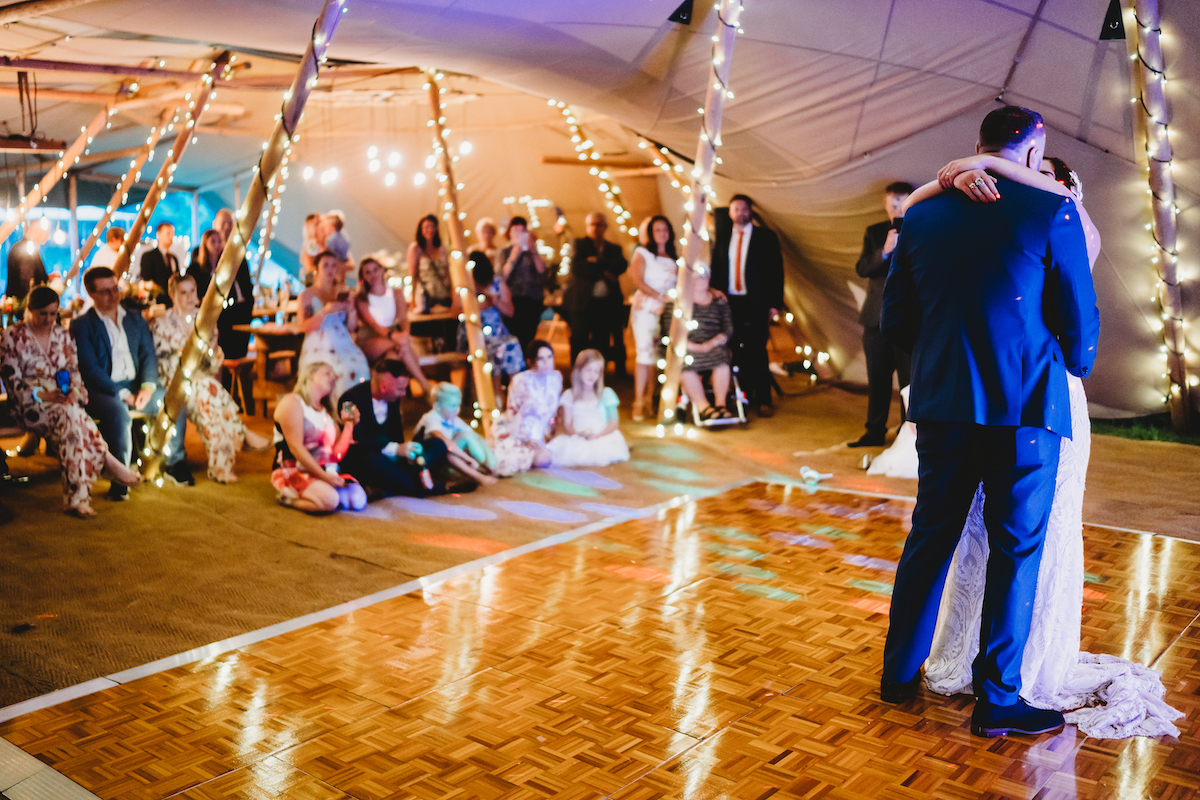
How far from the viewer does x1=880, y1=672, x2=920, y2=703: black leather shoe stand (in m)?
2.70

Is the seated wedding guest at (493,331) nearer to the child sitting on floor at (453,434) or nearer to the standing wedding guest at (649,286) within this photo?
the standing wedding guest at (649,286)

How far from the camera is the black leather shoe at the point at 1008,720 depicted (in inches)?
98.9

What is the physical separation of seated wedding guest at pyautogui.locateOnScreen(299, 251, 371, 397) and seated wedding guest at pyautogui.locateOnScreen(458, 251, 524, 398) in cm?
103

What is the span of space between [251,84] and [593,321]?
9.99 ft

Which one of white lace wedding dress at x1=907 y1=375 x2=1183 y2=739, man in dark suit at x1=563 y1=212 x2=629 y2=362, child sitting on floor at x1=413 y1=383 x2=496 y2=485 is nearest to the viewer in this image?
white lace wedding dress at x1=907 y1=375 x2=1183 y2=739

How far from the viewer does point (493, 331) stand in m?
6.90

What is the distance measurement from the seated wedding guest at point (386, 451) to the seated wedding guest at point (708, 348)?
2.14 m

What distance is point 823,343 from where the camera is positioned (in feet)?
28.0

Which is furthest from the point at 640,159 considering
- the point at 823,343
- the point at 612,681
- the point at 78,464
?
the point at 612,681

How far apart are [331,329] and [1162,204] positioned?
14.9ft

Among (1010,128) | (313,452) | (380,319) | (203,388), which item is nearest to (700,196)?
(380,319)

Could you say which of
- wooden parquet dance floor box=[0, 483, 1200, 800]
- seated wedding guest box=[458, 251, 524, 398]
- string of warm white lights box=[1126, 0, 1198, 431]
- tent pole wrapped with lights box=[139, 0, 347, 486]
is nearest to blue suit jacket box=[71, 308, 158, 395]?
tent pole wrapped with lights box=[139, 0, 347, 486]

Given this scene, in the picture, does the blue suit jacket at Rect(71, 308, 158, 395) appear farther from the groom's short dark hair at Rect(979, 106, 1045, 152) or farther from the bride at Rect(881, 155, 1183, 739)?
the groom's short dark hair at Rect(979, 106, 1045, 152)

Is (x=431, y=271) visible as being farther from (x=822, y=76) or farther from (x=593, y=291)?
(x=822, y=76)
